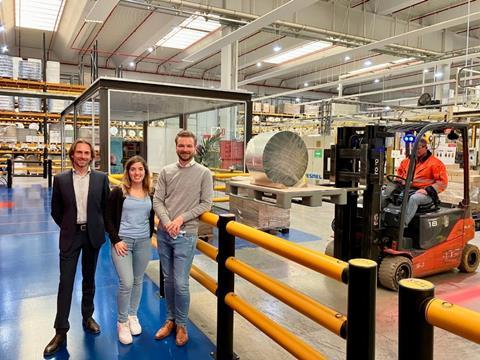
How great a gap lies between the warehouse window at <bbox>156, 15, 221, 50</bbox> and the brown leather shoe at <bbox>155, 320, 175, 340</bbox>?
10784mm

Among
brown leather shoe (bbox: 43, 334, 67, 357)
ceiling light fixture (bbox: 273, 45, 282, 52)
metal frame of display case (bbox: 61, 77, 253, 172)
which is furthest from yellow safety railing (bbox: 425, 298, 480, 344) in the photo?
ceiling light fixture (bbox: 273, 45, 282, 52)

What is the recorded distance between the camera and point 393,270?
15.8 feet

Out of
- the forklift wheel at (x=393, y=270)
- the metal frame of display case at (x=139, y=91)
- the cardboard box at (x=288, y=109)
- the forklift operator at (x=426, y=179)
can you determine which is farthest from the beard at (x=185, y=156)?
the cardboard box at (x=288, y=109)

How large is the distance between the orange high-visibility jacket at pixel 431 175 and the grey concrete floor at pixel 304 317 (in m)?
1.30

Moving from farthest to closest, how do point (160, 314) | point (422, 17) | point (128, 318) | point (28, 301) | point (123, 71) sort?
1. point (123, 71)
2. point (422, 17)
3. point (28, 301)
4. point (160, 314)
5. point (128, 318)

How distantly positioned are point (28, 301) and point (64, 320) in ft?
4.46

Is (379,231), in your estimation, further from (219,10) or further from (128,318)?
(219,10)

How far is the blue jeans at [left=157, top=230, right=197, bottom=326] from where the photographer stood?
3266mm

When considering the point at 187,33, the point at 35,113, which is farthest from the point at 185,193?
the point at 35,113

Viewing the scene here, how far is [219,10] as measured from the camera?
10.0 m

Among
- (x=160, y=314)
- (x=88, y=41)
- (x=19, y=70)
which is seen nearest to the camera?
(x=160, y=314)

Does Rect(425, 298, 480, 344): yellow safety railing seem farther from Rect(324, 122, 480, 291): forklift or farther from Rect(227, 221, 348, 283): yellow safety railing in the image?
Rect(324, 122, 480, 291): forklift

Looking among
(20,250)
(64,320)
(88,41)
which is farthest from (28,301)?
(88,41)

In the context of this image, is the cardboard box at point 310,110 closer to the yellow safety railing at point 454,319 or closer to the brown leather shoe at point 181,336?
the brown leather shoe at point 181,336
